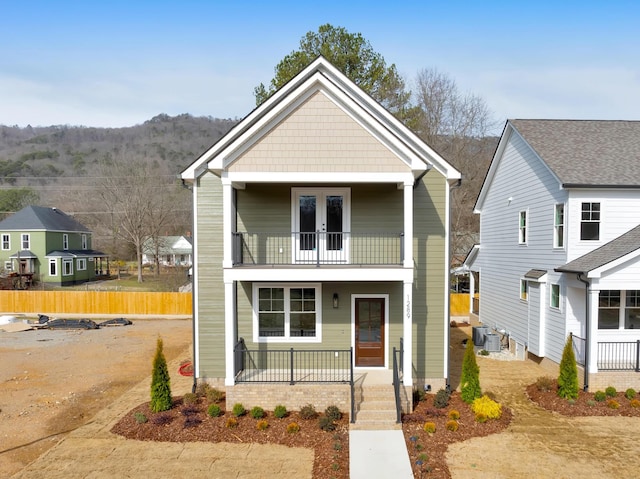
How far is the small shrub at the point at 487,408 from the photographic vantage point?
1063 centimetres

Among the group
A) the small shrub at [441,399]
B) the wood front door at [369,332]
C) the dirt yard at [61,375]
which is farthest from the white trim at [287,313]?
the dirt yard at [61,375]

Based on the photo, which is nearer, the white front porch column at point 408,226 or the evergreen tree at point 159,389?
the evergreen tree at point 159,389

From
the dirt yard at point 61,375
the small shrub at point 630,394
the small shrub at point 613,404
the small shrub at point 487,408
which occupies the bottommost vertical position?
the dirt yard at point 61,375

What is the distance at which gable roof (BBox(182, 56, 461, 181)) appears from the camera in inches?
444

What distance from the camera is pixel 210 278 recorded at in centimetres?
1252

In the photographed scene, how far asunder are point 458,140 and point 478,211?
14018 mm

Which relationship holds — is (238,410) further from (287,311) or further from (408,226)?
(408,226)

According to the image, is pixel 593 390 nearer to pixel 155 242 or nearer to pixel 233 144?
pixel 233 144

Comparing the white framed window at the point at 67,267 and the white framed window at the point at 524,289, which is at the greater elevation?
the white framed window at the point at 524,289

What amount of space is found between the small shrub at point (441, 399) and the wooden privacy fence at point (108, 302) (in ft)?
67.0

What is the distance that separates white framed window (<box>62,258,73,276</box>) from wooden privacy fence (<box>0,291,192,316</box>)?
40.5ft

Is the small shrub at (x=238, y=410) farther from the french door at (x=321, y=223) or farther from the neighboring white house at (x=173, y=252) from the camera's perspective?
the neighboring white house at (x=173, y=252)

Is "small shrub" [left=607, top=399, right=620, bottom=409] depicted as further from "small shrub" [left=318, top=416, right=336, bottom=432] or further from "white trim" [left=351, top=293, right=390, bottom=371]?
"small shrub" [left=318, top=416, right=336, bottom=432]

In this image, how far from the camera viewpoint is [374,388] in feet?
37.2
